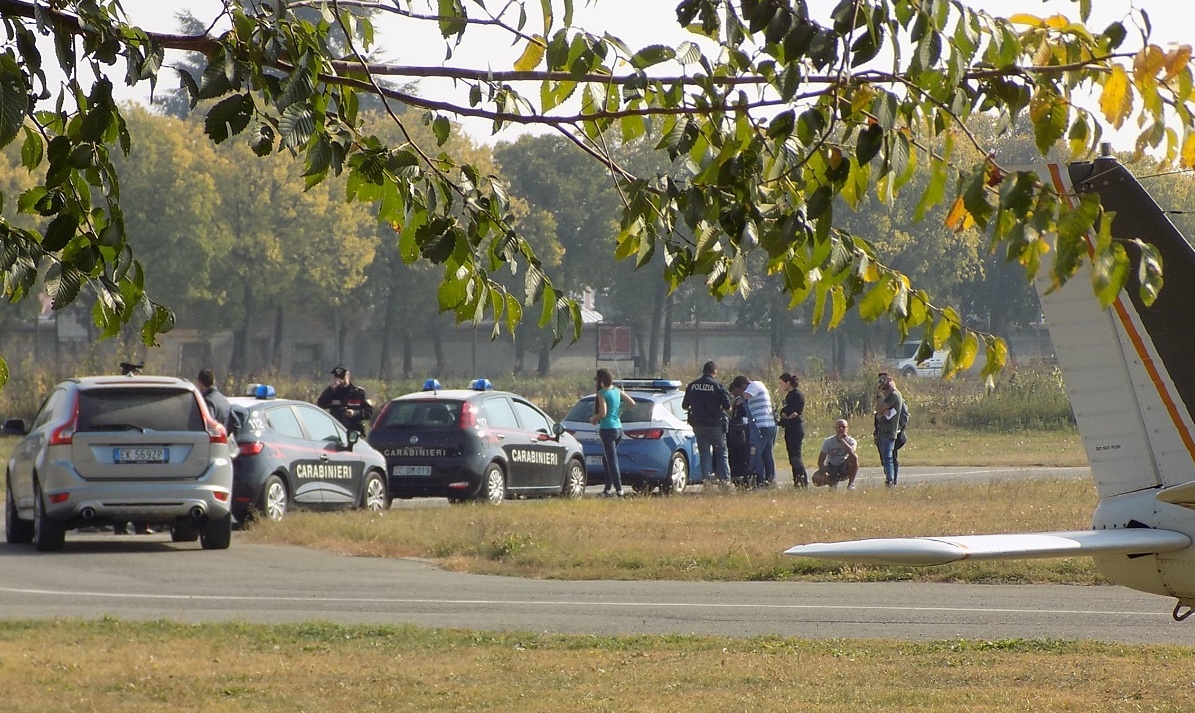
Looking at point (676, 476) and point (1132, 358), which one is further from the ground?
point (1132, 358)

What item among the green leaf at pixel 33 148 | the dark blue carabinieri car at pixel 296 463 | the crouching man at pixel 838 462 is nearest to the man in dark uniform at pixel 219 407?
the dark blue carabinieri car at pixel 296 463

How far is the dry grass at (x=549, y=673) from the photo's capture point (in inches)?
286

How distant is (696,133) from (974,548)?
1850mm

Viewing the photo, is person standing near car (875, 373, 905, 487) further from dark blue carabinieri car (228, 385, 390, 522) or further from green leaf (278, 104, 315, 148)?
green leaf (278, 104, 315, 148)

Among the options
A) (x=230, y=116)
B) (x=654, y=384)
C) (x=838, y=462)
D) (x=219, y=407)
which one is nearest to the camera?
(x=230, y=116)

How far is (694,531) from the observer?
1536cm

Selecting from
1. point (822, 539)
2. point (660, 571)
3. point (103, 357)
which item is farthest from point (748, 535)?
point (103, 357)

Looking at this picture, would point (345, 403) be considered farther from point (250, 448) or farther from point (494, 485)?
point (250, 448)

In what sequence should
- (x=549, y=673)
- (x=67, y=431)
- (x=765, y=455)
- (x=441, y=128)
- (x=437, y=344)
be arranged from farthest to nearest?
(x=437, y=344) < (x=765, y=455) < (x=67, y=431) < (x=549, y=673) < (x=441, y=128)

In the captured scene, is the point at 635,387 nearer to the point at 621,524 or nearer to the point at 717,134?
the point at 621,524

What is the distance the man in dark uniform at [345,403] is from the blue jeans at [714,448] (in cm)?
449

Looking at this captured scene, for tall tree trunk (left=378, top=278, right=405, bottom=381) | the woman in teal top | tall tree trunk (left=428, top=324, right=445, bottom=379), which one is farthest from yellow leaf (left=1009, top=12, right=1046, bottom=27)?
tall tree trunk (left=428, top=324, right=445, bottom=379)

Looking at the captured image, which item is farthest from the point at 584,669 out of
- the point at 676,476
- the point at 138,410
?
the point at 676,476

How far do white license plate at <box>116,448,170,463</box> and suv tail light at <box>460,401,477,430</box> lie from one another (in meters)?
5.44
